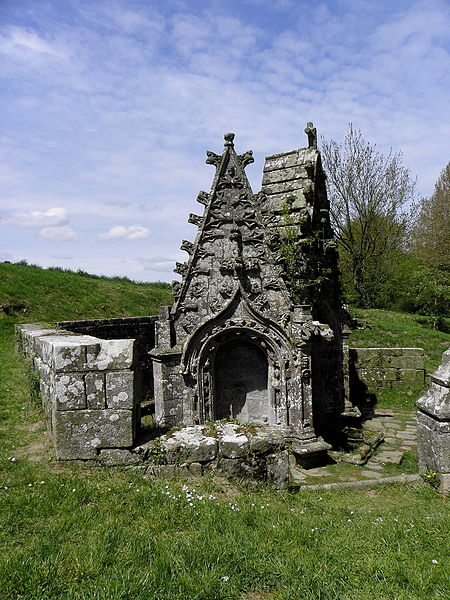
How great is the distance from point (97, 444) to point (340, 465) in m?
5.88

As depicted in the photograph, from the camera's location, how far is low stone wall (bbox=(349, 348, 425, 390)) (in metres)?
14.3

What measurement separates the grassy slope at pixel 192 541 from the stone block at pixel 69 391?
21.8 inches

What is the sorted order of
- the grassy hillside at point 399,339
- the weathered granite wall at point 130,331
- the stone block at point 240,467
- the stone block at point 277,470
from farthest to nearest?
1. the grassy hillside at point 399,339
2. the weathered granite wall at point 130,331
3. the stone block at point 277,470
4. the stone block at point 240,467

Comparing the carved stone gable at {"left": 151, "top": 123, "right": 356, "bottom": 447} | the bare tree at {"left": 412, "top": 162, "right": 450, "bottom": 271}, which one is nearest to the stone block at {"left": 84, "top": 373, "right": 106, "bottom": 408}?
the carved stone gable at {"left": 151, "top": 123, "right": 356, "bottom": 447}

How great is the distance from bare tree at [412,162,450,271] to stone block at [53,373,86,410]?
27.5 metres

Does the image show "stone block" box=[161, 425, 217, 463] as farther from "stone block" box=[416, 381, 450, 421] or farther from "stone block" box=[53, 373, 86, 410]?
"stone block" box=[416, 381, 450, 421]

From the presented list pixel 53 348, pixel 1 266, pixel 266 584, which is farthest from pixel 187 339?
pixel 1 266

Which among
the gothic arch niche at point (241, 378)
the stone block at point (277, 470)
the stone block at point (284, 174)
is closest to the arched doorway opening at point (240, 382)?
the gothic arch niche at point (241, 378)

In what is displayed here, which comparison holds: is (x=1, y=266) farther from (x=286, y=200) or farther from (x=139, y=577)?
(x=139, y=577)

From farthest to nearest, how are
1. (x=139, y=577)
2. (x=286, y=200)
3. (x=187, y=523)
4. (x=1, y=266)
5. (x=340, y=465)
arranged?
(x=1, y=266), (x=286, y=200), (x=340, y=465), (x=187, y=523), (x=139, y=577)

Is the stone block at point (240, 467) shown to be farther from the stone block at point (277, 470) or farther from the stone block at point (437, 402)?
the stone block at point (437, 402)

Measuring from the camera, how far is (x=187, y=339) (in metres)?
8.62

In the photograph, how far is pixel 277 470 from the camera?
14.1 ft

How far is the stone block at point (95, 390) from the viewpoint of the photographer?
4109 mm
